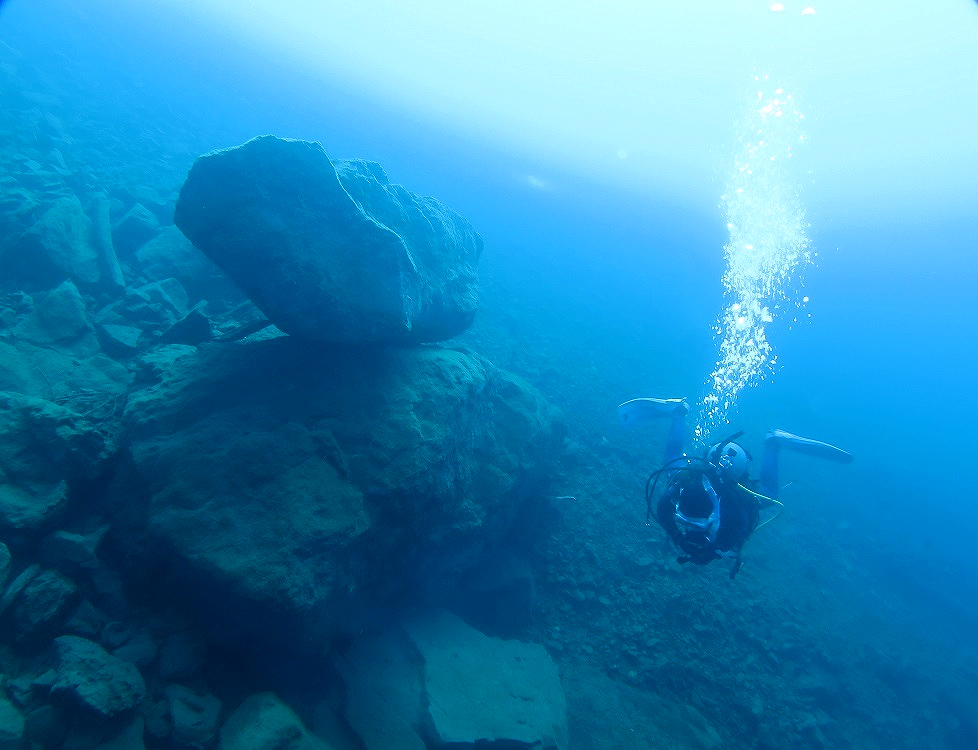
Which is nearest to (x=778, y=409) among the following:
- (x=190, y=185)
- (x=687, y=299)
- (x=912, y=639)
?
(x=687, y=299)

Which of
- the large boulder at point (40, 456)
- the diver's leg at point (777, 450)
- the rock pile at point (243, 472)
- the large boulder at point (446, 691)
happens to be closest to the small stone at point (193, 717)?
the rock pile at point (243, 472)

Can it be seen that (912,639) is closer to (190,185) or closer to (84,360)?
(190,185)

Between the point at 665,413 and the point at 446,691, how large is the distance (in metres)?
5.11

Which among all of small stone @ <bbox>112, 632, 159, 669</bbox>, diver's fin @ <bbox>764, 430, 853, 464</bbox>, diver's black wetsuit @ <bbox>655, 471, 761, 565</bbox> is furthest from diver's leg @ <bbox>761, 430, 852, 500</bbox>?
small stone @ <bbox>112, 632, 159, 669</bbox>

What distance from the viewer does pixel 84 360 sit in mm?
6074

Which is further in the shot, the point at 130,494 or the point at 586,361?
the point at 586,361

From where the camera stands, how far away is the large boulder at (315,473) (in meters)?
3.82

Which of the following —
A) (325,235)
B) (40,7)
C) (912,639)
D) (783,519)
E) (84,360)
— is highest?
(40,7)

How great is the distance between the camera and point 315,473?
14.8 feet

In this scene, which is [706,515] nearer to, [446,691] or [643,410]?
[643,410]

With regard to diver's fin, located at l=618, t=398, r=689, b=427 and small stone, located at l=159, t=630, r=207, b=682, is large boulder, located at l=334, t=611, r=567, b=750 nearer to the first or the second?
small stone, located at l=159, t=630, r=207, b=682

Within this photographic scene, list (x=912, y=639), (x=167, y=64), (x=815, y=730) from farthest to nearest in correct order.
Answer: (x=167, y=64) → (x=912, y=639) → (x=815, y=730)

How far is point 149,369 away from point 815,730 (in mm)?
10600

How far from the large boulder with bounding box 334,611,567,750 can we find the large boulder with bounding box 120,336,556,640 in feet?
1.78
